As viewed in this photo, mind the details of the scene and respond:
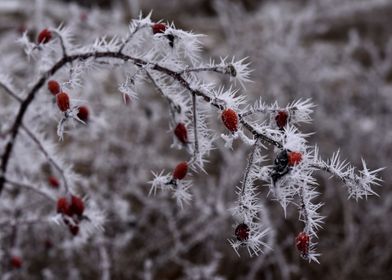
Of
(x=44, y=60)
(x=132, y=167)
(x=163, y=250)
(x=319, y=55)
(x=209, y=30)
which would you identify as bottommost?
(x=163, y=250)

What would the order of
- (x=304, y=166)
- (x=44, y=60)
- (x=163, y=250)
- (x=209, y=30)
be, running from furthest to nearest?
(x=209, y=30) → (x=163, y=250) → (x=44, y=60) → (x=304, y=166)

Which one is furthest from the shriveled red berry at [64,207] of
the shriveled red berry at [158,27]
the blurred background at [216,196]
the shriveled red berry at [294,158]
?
the shriveled red berry at [294,158]

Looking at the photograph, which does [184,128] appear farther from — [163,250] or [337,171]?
[163,250]

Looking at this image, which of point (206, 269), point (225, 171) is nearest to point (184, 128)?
point (206, 269)

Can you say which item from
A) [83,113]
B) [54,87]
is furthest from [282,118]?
[83,113]

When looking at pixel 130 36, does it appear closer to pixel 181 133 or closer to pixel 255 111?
pixel 181 133

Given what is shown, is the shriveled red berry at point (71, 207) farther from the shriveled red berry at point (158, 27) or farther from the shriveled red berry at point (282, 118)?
the shriveled red berry at point (282, 118)
